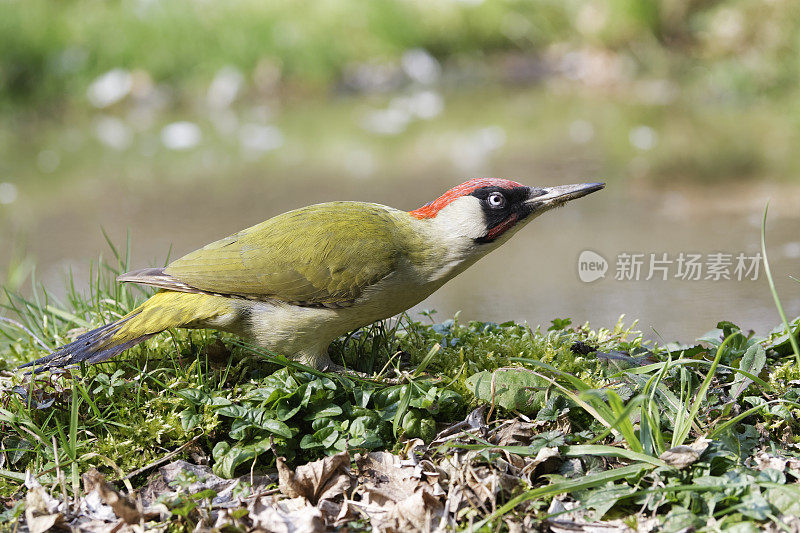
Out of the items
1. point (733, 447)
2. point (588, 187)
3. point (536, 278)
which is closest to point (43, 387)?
point (588, 187)

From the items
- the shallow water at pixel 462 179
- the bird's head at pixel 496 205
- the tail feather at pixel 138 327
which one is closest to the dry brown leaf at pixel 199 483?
the tail feather at pixel 138 327

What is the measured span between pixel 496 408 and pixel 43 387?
1628 mm

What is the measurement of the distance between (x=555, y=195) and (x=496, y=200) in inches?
8.4

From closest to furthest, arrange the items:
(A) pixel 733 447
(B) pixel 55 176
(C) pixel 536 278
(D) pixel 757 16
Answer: (A) pixel 733 447 < (C) pixel 536 278 < (B) pixel 55 176 < (D) pixel 757 16

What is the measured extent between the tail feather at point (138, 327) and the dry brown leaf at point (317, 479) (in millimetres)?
655

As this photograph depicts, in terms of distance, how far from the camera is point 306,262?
2.91 meters

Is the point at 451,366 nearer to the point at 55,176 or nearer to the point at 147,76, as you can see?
the point at 55,176

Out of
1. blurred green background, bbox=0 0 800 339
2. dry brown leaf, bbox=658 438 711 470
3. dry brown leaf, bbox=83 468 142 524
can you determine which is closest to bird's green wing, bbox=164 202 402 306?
dry brown leaf, bbox=83 468 142 524

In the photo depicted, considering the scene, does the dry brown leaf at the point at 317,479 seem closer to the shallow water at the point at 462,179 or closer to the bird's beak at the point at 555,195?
the bird's beak at the point at 555,195

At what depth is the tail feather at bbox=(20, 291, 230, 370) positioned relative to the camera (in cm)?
290

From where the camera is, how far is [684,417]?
2.62 meters

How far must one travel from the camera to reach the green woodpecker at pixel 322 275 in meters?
2.90

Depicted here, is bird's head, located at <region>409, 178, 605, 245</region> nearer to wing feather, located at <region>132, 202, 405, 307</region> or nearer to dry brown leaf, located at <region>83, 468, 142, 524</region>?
wing feather, located at <region>132, 202, 405, 307</region>

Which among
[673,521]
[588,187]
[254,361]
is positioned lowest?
[673,521]
